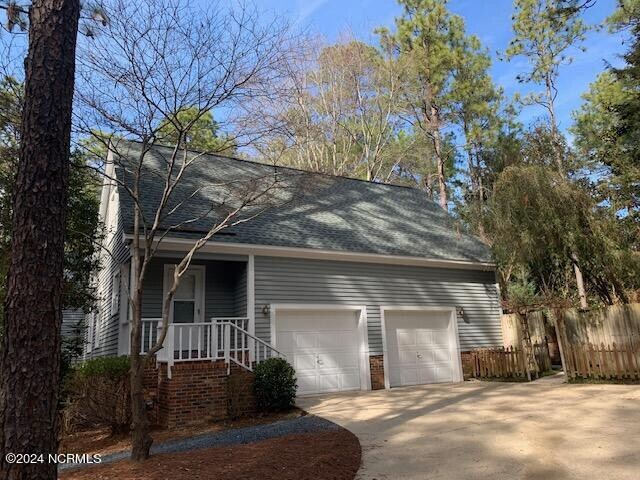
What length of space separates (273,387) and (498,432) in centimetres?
409

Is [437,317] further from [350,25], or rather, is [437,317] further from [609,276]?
[350,25]

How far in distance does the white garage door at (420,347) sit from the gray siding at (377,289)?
39 cm

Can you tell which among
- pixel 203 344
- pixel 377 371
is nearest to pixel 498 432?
pixel 377 371

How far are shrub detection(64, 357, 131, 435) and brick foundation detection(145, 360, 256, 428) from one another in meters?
0.52

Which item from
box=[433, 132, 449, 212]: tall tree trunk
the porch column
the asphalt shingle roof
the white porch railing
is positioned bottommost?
the white porch railing

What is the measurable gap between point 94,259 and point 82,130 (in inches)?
273

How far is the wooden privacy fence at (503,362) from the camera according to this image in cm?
1250

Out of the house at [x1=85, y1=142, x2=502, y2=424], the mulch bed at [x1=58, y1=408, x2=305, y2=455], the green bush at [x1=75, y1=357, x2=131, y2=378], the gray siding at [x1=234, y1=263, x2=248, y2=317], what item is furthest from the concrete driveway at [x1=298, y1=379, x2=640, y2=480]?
the green bush at [x1=75, y1=357, x2=131, y2=378]

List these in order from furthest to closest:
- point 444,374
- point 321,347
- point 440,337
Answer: point 440,337, point 444,374, point 321,347

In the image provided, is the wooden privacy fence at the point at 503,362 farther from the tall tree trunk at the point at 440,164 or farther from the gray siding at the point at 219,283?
the tall tree trunk at the point at 440,164

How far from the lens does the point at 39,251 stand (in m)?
3.46

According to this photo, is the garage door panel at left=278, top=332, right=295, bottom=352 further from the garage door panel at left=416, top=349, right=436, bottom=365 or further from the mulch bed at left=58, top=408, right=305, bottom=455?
the garage door panel at left=416, top=349, right=436, bottom=365

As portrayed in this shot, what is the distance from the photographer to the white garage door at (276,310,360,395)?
11109mm

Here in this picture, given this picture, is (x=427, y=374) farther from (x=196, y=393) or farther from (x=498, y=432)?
(x=196, y=393)
